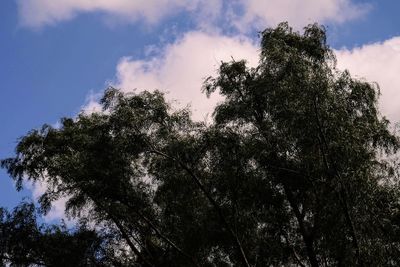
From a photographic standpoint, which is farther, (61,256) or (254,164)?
(61,256)

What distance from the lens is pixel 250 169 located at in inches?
487

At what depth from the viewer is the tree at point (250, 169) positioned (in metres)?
10.4

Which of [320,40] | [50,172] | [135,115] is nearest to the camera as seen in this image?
[135,115]

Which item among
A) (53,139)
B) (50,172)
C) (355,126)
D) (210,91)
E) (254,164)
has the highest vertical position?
(53,139)

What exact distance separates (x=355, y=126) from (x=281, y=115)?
5.25 feet

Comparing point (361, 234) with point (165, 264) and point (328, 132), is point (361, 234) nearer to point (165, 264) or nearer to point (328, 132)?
point (328, 132)

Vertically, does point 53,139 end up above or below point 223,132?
above

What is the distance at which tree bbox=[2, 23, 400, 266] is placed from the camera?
10.4m

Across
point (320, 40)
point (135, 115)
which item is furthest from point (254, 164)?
point (320, 40)

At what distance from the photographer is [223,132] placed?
12.4 m

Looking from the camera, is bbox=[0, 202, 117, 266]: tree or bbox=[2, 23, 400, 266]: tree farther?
bbox=[0, 202, 117, 266]: tree

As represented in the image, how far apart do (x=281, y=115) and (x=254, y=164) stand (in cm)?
151

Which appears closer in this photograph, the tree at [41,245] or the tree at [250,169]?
the tree at [250,169]

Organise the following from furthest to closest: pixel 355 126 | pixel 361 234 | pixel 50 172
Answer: pixel 50 172, pixel 355 126, pixel 361 234
